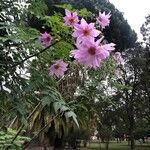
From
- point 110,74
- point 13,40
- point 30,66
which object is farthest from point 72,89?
point 13,40

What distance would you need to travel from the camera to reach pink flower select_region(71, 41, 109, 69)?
1.82 metres

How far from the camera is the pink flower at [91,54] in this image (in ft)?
5.98

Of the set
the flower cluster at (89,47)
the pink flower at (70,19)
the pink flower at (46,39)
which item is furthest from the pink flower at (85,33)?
the pink flower at (46,39)

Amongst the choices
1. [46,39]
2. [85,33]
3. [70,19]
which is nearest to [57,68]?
[46,39]

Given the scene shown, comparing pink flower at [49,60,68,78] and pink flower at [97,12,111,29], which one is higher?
pink flower at [97,12,111,29]

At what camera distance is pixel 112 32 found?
331 inches

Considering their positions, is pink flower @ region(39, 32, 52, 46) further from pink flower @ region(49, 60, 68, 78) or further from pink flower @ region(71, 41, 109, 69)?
pink flower @ region(71, 41, 109, 69)

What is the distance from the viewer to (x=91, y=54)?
6.01ft

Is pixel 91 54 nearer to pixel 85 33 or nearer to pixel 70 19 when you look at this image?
pixel 85 33

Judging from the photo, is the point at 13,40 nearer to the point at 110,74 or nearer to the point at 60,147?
the point at 110,74

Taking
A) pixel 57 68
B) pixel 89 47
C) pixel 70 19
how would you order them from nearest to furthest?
pixel 89 47, pixel 70 19, pixel 57 68

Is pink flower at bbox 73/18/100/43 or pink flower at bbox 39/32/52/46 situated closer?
pink flower at bbox 73/18/100/43

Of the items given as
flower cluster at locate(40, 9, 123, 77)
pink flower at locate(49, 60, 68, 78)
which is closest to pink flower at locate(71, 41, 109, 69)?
flower cluster at locate(40, 9, 123, 77)

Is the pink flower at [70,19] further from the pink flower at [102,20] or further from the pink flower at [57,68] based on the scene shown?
the pink flower at [102,20]
